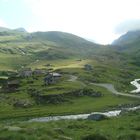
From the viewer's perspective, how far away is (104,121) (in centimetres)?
5619

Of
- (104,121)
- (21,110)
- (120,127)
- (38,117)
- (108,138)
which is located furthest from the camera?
(21,110)

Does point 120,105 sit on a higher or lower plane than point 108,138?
lower

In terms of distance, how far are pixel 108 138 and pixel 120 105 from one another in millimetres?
88964

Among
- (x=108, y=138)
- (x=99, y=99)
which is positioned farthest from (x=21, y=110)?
(x=108, y=138)

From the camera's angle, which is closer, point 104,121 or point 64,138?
point 64,138

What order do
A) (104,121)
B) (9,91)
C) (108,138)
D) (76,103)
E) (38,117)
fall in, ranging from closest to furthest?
(108,138) → (104,121) → (38,117) → (76,103) → (9,91)

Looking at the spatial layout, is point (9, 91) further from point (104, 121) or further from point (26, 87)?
point (104, 121)

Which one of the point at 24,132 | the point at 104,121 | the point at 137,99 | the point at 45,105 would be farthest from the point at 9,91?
the point at 24,132

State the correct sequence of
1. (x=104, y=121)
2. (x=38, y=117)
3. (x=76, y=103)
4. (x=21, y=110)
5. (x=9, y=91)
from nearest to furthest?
(x=104, y=121) → (x=38, y=117) → (x=21, y=110) → (x=76, y=103) → (x=9, y=91)

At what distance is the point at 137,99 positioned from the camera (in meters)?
140

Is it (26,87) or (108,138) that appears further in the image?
(26,87)

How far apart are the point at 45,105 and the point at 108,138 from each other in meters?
97.7

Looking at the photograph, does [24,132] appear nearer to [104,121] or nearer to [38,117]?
[104,121]

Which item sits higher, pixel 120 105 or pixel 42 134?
pixel 42 134
